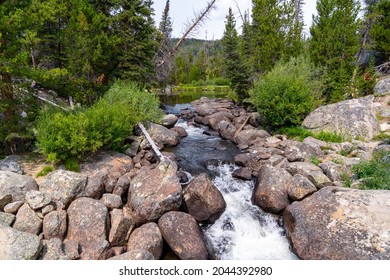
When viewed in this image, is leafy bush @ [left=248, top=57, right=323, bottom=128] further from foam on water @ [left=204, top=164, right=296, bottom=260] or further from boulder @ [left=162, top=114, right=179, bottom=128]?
foam on water @ [left=204, top=164, right=296, bottom=260]

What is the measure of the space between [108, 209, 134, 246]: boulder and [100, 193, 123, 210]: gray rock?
0.28 metres

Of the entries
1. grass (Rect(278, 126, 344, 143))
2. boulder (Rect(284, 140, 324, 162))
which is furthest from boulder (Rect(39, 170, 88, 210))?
grass (Rect(278, 126, 344, 143))

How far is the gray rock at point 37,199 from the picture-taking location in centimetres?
Result: 646

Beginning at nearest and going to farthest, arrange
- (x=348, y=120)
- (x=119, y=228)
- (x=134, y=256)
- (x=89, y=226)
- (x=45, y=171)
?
(x=134, y=256) → (x=89, y=226) → (x=119, y=228) → (x=45, y=171) → (x=348, y=120)

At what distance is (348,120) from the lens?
1329cm

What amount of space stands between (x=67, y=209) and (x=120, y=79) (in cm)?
1148

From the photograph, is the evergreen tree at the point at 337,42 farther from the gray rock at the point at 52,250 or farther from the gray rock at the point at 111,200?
the gray rock at the point at 52,250

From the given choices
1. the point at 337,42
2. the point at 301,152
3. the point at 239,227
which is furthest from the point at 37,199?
the point at 337,42

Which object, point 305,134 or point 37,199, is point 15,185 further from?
point 305,134

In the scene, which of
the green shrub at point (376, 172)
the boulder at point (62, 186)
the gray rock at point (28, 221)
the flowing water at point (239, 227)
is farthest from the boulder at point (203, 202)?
the green shrub at point (376, 172)

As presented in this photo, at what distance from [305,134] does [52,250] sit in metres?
13.0

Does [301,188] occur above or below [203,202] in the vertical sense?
above

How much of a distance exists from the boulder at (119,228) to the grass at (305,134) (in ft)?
34.8
